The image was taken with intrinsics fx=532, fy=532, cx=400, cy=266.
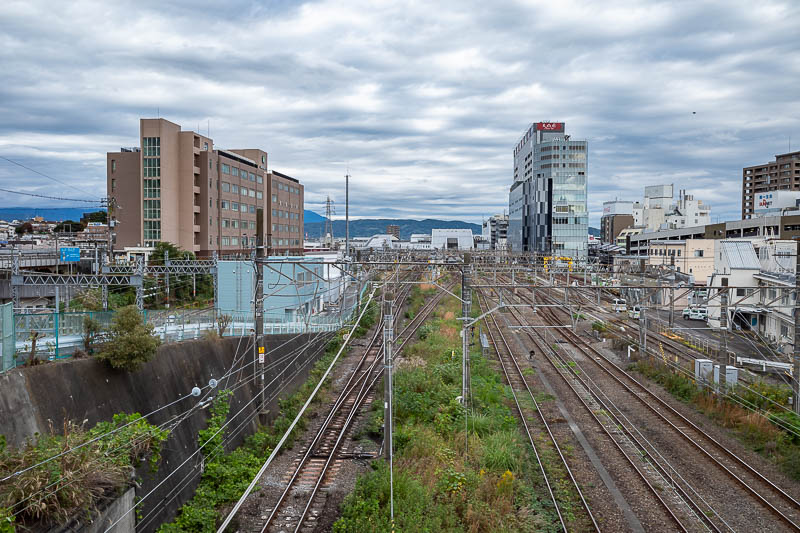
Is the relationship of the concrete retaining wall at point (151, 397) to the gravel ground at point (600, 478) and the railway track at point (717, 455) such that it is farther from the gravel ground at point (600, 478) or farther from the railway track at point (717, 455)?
the railway track at point (717, 455)

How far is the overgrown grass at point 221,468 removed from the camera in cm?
971

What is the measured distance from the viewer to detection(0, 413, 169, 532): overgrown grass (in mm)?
5840

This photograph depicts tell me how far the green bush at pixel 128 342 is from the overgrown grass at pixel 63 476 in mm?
1889

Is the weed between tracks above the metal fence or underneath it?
underneath

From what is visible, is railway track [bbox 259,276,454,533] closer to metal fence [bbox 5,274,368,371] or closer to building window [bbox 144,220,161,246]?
metal fence [bbox 5,274,368,371]

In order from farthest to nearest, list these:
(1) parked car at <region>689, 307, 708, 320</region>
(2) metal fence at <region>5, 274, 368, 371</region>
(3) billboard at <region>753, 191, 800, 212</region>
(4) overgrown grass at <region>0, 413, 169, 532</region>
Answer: (3) billboard at <region>753, 191, 800, 212</region>, (1) parked car at <region>689, 307, 708, 320</region>, (2) metal fence at <region>5, 274, 368, 371</region>, (4) overgrown grass at <region>0, 413, 169, 532</region>

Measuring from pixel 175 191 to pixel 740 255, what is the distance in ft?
127

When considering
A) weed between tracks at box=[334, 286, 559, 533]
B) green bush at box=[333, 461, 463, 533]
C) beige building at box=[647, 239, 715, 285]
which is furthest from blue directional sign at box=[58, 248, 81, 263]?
beige building at box=[647, 239, 715, 285]

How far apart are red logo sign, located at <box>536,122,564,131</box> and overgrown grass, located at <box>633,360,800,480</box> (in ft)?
232

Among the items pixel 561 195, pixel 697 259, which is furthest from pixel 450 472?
pixel 561 195

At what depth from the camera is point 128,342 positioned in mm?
10000

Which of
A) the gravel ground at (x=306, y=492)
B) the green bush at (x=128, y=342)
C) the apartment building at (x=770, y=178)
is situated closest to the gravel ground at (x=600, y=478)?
the gravel ground at (x=306, y=492)

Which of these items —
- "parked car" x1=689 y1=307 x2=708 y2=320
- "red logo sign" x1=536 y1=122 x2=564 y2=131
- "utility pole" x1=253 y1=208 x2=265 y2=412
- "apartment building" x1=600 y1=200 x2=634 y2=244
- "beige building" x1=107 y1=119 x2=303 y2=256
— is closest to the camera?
"utility pole" x1=253 y1=208 x2=265 y2=412

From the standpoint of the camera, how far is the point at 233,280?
973 inches
